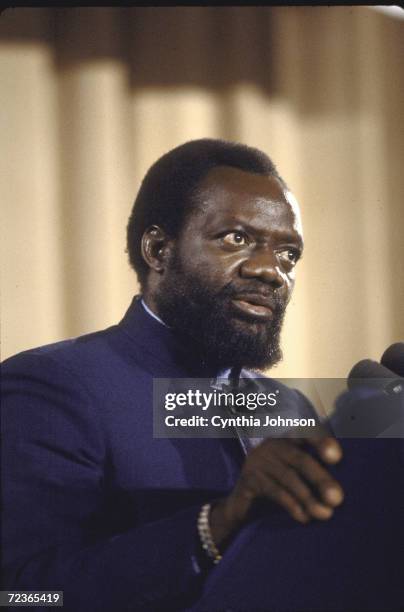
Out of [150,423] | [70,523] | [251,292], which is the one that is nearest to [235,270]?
[251,292]

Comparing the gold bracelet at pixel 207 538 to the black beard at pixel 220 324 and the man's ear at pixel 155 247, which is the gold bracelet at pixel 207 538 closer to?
the black beard at pixel 220 324

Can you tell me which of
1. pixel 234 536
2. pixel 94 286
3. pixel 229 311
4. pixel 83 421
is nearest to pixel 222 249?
pixel 229 311

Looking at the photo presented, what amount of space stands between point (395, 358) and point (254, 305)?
0.20 meters

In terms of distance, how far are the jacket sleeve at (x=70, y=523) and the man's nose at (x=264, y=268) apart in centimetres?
28

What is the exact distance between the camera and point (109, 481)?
797mm

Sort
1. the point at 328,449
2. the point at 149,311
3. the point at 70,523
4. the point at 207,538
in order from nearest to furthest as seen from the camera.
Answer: the point at 328,449
the point at 207,538
the point at 70,523
the point at 149,311

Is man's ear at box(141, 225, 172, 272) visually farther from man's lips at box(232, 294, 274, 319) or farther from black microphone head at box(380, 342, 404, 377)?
black microphone head at box(380, 342, 404, 377)

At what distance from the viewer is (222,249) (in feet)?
3.03

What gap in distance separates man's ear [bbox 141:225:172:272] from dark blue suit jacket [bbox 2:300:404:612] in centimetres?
10

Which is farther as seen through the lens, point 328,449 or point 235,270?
point 235,270

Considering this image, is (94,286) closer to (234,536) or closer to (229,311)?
(229,311)

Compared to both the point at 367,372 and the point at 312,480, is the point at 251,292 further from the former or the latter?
the point at 312,480

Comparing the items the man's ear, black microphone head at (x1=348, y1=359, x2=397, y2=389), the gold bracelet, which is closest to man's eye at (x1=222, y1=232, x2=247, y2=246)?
the man's ear

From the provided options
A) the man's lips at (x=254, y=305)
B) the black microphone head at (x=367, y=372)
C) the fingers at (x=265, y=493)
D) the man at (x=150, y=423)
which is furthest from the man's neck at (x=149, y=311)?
the fingers at (x=265, y=493)
